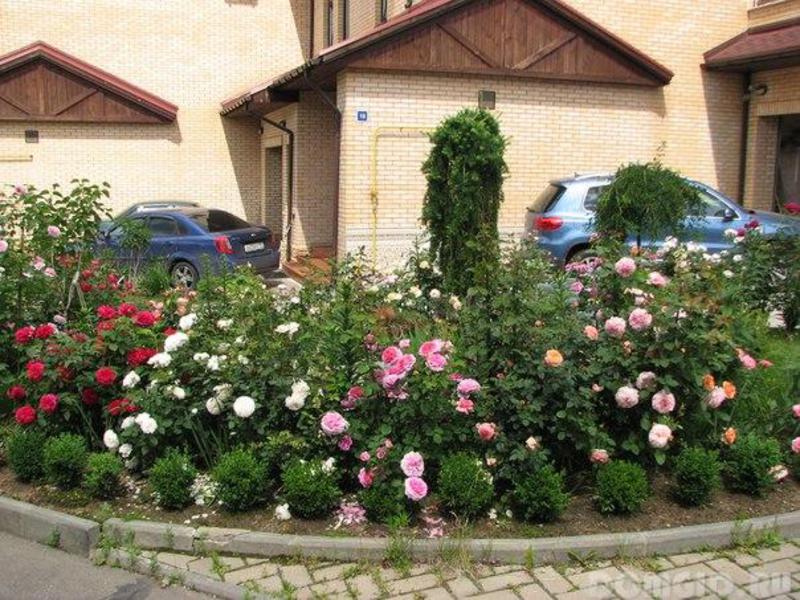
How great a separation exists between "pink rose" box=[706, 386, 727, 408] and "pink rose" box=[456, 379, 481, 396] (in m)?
1.27

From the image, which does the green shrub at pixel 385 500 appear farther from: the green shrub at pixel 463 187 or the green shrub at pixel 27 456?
the green shrub at pixel 463 187

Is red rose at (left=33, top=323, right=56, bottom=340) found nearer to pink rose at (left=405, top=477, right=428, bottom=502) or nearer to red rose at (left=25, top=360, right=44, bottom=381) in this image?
red rose at (left=25, top=360, right=44, bottom=381)

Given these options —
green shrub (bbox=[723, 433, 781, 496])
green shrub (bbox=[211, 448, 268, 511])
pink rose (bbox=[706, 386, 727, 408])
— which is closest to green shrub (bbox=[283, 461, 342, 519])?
green shrub (bbox=[211, 448, 268, 511])

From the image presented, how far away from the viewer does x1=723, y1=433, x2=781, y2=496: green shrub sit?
178 inches

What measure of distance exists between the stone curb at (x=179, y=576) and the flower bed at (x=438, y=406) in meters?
0.42

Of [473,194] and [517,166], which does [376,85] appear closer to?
[517,166]

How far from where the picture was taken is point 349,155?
41.7 feet

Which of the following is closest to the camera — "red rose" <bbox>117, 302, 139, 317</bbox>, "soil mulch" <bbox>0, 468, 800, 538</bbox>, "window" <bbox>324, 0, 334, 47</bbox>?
"soil mulch" <bbox>0, 468, 800, 538</bbox>

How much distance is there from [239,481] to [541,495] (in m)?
1.56

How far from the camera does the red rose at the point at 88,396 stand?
5.00 metres

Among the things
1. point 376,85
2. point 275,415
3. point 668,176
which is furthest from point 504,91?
point 275,415

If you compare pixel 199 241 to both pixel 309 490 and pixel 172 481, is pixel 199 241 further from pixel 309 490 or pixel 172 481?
pixel 309 490

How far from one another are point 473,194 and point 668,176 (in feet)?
9.44

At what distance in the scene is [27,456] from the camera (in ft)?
16.0
